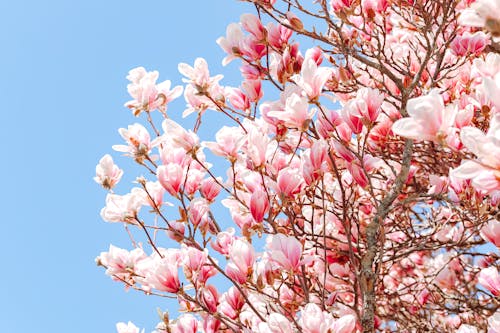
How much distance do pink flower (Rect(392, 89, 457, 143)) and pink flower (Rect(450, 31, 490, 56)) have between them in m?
1.34

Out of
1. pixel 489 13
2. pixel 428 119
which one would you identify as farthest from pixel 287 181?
pixel 489 13

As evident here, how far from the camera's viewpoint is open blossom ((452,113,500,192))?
1342 millimetres

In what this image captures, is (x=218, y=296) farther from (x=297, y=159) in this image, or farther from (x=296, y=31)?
(x=296, y=31)

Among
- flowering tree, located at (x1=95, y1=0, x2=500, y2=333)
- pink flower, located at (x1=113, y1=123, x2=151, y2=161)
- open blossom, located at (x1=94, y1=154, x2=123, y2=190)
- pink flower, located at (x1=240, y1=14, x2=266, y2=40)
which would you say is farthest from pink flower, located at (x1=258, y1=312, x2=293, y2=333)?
pink flower, located at (x1=240, y1=14, x2=266, y2=40)

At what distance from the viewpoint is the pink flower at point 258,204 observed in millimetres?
2387

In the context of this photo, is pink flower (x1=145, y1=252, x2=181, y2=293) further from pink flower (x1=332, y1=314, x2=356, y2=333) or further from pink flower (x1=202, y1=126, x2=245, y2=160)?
pink flower (x1=332, y1=314, x2=356, y2=333)

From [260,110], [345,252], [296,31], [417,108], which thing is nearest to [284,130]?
[260,110]

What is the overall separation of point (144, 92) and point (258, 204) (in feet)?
2.50

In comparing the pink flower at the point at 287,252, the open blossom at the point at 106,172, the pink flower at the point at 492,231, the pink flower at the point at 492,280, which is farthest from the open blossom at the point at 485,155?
the open blossom at the point at 106,172

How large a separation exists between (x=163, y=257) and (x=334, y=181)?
140cm

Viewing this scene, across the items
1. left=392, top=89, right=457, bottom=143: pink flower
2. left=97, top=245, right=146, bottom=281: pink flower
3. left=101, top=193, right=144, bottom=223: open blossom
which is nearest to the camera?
left=392, top=89, right=457, bottom=143: pink flower

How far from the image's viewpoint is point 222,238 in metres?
2.57

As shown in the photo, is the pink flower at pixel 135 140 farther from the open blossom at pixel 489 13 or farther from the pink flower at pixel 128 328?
the open blossom at pixel 489 13

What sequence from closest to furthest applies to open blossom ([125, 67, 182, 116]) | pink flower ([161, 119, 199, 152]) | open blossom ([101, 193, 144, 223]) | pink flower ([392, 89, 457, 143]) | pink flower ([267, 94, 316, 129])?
pink flower ([392, 89, 457, 143]) < pink flower ([267, 94, 316, 129]) < pink flower ([161, 119, 199, 152]) < open blossom ([101, 193, 144, 223]) < open blossom ([125, 67, 182, 116])
